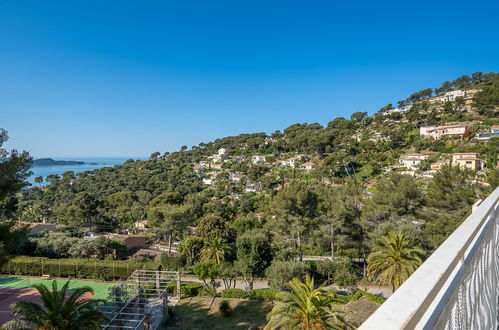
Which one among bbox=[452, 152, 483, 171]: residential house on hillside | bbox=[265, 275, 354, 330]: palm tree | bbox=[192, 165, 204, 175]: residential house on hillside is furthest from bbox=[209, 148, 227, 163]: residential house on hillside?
bbox=[265, 275, 354, 330]: palm tree

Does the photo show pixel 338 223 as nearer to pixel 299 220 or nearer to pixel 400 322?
pixel 299 220

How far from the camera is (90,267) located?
19266 millimetres

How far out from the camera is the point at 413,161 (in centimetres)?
4691

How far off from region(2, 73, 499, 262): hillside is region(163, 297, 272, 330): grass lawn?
14.2 feet

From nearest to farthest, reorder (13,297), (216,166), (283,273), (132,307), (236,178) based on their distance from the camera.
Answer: (132,307), (13,297), (283,273), (236,178), (216,166)

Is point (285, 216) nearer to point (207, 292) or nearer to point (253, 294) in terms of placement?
point (253, 294)

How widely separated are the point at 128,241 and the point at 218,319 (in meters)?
16.3

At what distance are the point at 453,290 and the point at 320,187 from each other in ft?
133

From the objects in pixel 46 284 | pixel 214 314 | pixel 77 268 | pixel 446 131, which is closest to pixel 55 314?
pixel 214 314

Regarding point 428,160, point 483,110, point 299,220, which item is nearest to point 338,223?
point 299,220

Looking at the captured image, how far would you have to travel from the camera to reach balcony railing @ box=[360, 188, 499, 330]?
69 centimetres

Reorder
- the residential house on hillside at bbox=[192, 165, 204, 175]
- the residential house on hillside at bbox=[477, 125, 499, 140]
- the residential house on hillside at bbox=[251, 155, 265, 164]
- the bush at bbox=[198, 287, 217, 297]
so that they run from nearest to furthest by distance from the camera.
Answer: the bush at bbox=[198, 287, 217, 297] < the residential house on hillside at bbox=[477, 125, 499, 140] < the residential house on hillside at bbox=[251, 155, 265, 164] < the residential house on hillside at bbox=[192, 165, 204, 175]

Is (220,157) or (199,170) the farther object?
(220,157)

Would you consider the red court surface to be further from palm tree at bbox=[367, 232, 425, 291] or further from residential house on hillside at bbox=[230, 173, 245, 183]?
residential house on hillside at bbox=[230, 173, 245, 183]
